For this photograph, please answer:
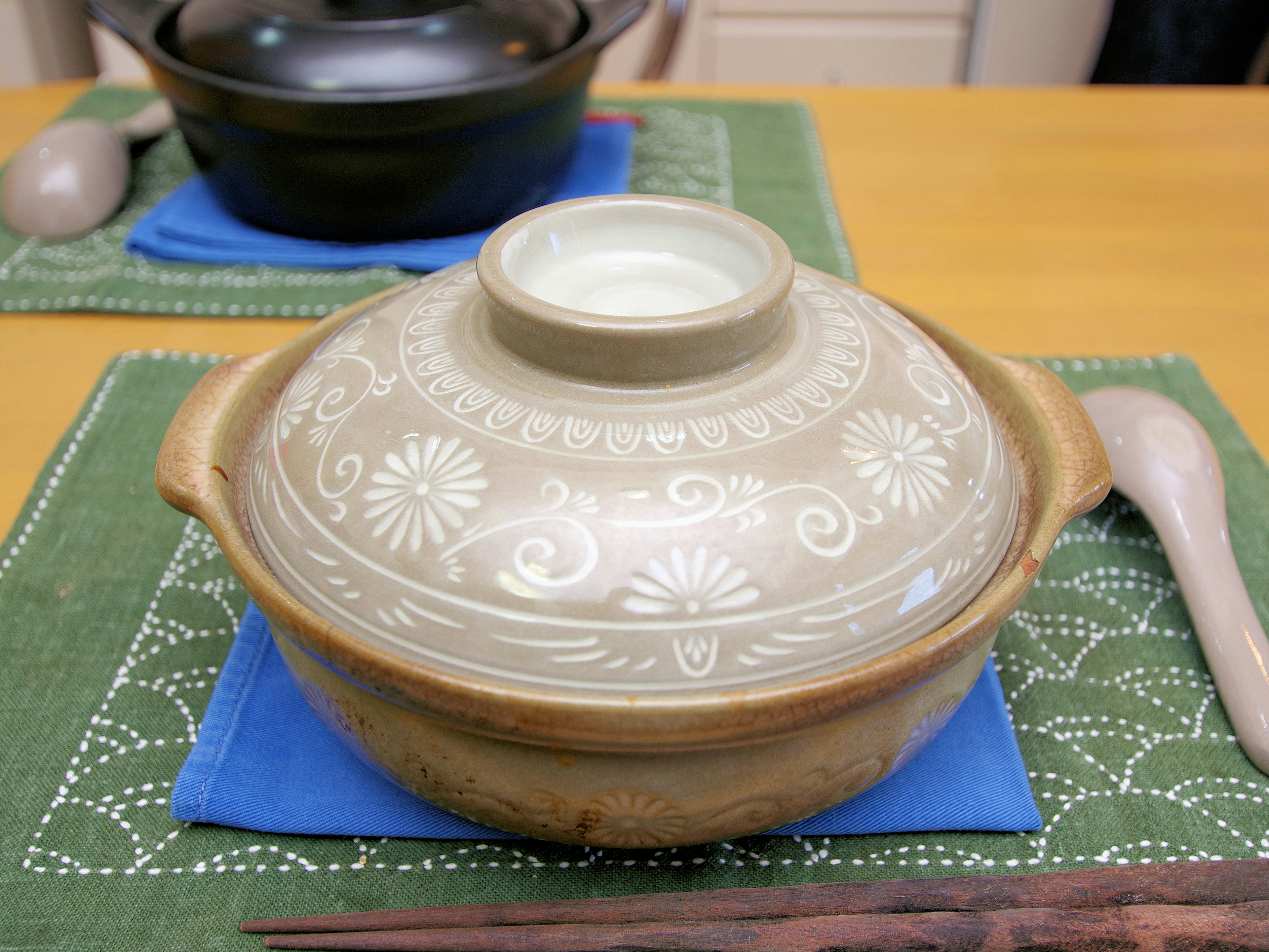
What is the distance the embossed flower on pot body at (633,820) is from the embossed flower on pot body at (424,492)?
0.54 ft

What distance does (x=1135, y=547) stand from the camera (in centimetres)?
87

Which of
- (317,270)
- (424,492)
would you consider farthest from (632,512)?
(317,270)

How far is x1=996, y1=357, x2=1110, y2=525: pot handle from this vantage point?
601 mm

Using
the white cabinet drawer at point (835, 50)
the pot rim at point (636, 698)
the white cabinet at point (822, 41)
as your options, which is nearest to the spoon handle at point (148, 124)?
the pot rim at point (636, 698)

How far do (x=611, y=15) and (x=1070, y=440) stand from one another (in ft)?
2.83

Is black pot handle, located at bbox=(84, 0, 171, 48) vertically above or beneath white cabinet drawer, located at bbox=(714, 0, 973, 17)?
above

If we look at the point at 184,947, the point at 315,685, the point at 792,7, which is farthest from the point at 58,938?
the point at 792,7

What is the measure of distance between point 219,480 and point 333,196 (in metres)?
0.64

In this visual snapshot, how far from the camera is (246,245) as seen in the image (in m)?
1.23

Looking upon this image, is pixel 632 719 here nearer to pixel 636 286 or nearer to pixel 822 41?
pixel 636 286

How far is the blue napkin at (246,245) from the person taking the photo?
1207 mm

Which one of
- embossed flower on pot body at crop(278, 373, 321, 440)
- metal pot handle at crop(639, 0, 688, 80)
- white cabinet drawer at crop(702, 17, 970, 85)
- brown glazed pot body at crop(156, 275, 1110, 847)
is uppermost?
embossed flower on pot body at crop(278, 373, 321, 440)

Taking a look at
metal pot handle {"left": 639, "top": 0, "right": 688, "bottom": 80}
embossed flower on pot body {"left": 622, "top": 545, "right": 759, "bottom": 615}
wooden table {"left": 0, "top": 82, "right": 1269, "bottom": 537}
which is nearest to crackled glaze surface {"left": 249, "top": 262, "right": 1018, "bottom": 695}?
embossed flower on pot body {"left": 622, "top": 545, "right": 759, "bottom": 615}

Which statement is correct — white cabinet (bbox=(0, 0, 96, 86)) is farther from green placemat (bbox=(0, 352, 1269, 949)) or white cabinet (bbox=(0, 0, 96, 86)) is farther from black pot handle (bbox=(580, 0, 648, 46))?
green placemat (bbox=(0, 352, 1269, 949))
